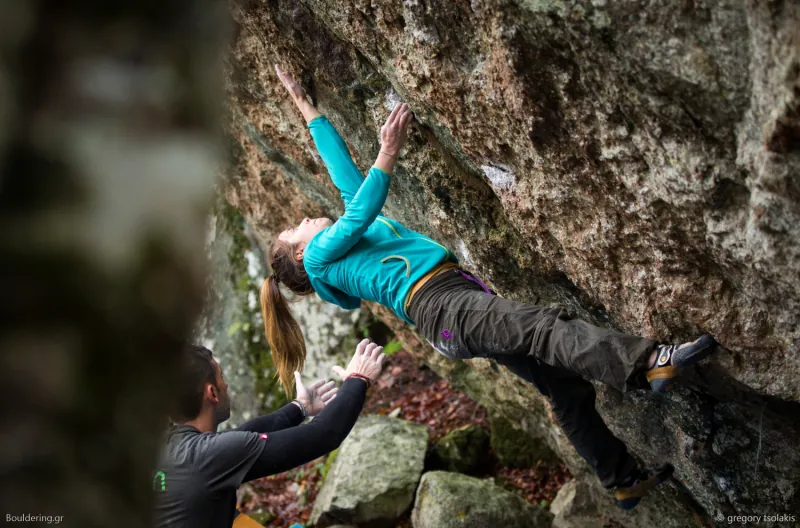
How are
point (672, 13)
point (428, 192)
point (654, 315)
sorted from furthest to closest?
point (428, 192) < point (654, 315) < point (672, 13)

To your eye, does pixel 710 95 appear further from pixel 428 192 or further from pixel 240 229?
pixel 240 229

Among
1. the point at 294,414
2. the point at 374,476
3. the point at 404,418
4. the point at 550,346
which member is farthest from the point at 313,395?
the point at 404,418

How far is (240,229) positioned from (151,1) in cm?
983

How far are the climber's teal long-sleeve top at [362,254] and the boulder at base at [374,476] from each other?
347 cm

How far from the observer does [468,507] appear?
641 cm

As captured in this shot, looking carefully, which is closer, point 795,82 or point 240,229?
point 795,82

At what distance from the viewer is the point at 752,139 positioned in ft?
8.48

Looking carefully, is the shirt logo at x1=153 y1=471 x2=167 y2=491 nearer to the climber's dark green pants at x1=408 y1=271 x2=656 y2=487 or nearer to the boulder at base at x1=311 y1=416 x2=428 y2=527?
the climber's dark green pants at x1=408 y1=271 x2=656 y2=487

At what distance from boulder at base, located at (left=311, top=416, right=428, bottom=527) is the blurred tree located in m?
6.33

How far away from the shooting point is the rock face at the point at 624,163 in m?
2.59

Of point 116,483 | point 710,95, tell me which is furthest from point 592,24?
point 116,483

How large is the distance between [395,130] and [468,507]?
3.94 meters

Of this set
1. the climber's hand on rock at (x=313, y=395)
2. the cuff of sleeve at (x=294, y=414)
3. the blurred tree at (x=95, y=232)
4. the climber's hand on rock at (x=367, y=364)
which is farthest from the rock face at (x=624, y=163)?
the blurred tree at (x=95, y=232)

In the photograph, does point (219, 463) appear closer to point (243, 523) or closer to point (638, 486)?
point (243, 523)
